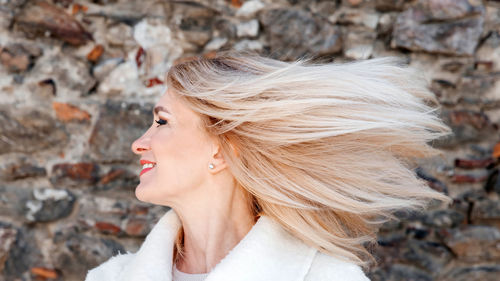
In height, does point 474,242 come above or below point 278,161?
below

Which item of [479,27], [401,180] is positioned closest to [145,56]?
[401,180]

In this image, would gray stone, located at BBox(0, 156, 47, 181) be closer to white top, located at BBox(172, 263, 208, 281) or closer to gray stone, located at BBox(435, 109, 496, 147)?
white top, located at BBox(172, 263, 208, 281)

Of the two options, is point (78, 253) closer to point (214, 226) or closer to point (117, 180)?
point (117, 180)

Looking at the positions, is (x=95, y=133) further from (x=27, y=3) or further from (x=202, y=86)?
(x=202, y=86)

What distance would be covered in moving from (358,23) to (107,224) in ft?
4.60

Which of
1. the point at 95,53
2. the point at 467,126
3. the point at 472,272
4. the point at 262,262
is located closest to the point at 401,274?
the point at 472,272

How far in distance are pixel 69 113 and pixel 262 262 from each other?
4.04 feet

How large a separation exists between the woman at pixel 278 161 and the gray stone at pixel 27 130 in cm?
87

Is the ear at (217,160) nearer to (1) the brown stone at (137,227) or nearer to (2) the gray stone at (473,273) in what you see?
(1) the brown stone at (137,227)

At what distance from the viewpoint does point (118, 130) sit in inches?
83.5

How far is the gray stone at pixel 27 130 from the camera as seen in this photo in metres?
2.08

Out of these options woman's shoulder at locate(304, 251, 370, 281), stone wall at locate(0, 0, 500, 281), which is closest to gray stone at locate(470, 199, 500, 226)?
stone wall at locate(0, 0, 500, 281)

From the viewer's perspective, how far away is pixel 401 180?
1.44 meters

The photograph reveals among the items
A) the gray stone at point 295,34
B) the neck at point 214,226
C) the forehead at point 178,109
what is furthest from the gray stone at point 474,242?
the forehead at point 178,109
